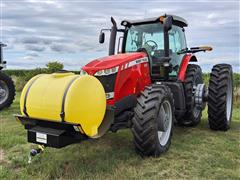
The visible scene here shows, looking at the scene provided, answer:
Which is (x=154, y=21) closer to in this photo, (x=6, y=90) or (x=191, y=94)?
(x=191, y=94)

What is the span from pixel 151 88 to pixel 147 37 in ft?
5.05

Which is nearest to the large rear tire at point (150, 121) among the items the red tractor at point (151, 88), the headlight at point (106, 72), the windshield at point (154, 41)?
the red tractor at point (151, 88)

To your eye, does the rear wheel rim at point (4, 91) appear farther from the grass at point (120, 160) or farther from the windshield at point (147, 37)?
the windshield at point (147, 37)

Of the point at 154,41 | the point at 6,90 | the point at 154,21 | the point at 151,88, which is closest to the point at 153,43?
the point at 154,41

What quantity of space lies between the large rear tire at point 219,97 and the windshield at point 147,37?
1.51m

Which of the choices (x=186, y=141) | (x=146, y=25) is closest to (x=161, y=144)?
(x=186, y=141)

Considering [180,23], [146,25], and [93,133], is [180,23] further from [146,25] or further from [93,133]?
[93,133]

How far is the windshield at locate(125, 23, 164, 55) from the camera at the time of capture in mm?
5898

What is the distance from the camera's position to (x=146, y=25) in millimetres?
6035

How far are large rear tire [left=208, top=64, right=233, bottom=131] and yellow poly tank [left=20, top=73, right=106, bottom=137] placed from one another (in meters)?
3.03

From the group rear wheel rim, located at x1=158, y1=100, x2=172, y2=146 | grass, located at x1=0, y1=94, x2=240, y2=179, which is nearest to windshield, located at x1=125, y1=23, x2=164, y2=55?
rear wheel rim, located at x1=158, y1=100, x2=172, y2=146

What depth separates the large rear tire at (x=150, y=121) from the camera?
4469mm

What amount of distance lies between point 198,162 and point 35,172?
2.27m

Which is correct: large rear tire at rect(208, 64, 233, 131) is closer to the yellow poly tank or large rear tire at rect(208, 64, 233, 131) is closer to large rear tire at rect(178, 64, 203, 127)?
large rear tire at rect(178, 64, 203, 127)
